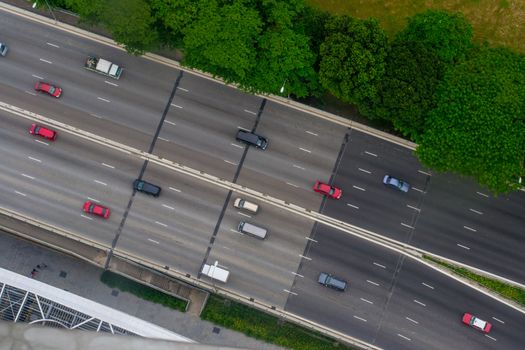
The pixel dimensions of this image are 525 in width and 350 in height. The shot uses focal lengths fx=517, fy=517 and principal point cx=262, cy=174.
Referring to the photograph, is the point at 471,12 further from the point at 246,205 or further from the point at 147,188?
the point at 147,188

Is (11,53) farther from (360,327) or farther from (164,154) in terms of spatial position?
(360,327)

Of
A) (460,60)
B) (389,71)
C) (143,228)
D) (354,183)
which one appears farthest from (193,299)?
(460,60)

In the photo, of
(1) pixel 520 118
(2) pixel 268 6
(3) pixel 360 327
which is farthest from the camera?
(3) pixel 360 327

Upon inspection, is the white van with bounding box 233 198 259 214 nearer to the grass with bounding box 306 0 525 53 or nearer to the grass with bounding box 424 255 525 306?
the grass with bounding box 424 255 525 306

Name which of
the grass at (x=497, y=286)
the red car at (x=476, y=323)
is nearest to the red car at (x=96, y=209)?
the grass at (x=497, y=286)

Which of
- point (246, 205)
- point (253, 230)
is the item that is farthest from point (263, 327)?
point (246, 205)

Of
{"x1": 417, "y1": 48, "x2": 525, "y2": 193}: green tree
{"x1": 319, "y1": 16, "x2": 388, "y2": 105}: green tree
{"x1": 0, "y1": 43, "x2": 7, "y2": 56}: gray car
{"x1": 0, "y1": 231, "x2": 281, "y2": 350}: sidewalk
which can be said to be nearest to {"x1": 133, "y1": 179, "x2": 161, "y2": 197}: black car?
{"x1": 0, "y1": 231, "x2": 281, "y2": 350}: sidewalk

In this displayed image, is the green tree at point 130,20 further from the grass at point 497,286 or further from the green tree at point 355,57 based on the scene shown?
the grass at point 497,286
